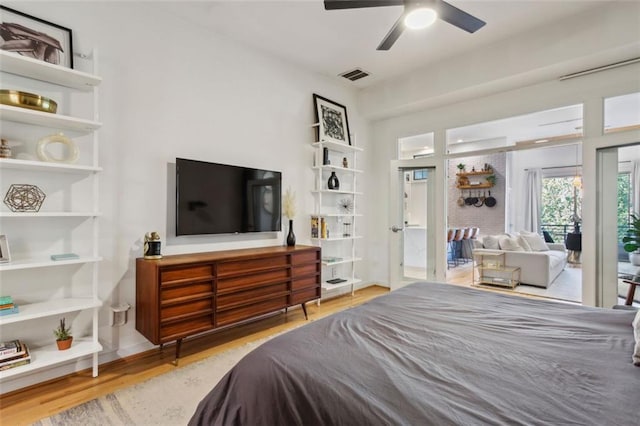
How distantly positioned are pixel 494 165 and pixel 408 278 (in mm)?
4361

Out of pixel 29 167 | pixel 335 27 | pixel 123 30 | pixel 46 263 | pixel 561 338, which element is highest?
pixel 335 27

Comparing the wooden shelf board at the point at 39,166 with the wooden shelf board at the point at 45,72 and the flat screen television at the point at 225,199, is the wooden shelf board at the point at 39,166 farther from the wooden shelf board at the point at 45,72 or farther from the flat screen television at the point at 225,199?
the flat screen television at the point at 225,199

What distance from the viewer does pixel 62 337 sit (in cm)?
223

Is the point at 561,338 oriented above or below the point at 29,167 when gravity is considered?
below

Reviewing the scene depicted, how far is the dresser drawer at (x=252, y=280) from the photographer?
282 centimetres

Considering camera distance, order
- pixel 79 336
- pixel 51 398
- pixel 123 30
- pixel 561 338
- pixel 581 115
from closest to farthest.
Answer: pixel 561 338
pixel 51 398
pixel 79 336
pixel 123 30
pixel 581 115

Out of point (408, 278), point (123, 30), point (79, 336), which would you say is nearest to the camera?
point (79, 336)

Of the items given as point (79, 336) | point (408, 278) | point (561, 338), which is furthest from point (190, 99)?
point (408, 278)

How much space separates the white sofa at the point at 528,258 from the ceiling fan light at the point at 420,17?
4344 mm

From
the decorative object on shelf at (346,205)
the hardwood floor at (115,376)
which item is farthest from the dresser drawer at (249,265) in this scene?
the decorative object on shelf at (346,205)

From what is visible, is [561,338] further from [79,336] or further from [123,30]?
[123,30]

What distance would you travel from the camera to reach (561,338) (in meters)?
1.41

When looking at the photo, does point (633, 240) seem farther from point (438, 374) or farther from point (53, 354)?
point (53, 354)

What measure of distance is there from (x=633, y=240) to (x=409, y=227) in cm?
259
